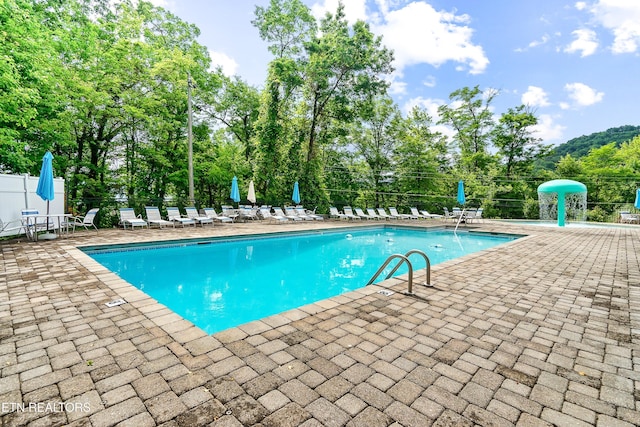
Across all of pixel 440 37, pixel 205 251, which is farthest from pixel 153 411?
pixel 440 37

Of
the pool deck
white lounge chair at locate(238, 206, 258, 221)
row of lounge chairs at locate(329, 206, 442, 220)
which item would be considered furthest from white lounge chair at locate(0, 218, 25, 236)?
row of lounge chairs at locate(329, 206, 442, 220)

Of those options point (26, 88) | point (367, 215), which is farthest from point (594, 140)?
point (26, 88)

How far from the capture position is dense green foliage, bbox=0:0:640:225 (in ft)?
34.8

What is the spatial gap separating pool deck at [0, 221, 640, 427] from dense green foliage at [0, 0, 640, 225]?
7.84m

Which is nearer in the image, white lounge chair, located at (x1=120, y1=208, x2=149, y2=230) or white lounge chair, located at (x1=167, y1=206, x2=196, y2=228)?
white lounge chair, located at (x1=120, y1=208, x2=149, y2=230)

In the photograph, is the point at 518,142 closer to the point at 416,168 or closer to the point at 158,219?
the point at 416,168

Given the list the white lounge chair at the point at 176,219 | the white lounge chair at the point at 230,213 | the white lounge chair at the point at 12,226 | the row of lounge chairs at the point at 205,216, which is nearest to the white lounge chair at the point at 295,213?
the row of lounge chairs at the point at 205,216

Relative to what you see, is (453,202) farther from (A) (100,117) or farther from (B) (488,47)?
(A) (100,117)

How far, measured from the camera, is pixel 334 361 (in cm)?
218

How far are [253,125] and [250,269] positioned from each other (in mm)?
12823

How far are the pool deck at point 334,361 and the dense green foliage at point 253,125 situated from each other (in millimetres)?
7838

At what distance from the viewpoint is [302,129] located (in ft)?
58.3

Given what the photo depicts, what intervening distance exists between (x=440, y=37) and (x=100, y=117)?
14.8 meters

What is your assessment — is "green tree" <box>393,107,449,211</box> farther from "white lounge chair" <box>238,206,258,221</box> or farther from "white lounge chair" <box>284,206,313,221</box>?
"white lounge chair" <box>238,206,258,221</box>
